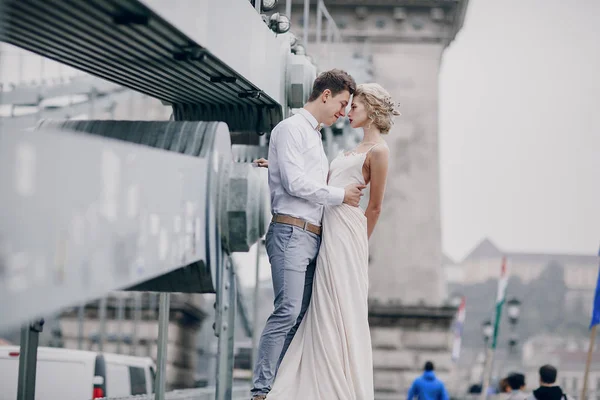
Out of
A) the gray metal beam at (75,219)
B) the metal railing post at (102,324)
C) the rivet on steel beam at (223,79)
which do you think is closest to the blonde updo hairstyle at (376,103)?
the rivet on steel beam at (223,79)

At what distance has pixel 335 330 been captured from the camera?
246 inches

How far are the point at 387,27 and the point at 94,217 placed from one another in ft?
71.7

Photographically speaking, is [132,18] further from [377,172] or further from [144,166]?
[377,172]

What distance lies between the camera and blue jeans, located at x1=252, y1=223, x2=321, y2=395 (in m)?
5.98

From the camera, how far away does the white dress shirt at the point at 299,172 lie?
19.8ft

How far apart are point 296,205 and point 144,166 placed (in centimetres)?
202

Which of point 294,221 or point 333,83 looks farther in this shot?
point 333,83

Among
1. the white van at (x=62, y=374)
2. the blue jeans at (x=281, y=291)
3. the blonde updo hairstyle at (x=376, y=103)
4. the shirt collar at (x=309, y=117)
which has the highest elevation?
the blonde updo hairstyle at (x=376, y=103)

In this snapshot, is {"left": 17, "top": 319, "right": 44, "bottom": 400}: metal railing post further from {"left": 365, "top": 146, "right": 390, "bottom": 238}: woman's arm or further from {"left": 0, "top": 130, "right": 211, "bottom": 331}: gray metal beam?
{"left": 0, "top": 130, "right": 211, "bottom": 331}: gray metal beam

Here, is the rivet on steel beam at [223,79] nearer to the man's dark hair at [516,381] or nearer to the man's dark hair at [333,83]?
the man's dark hair at [333,83]

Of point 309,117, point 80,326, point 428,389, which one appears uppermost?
point 309,117

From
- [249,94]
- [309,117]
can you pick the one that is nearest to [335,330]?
[309,117]

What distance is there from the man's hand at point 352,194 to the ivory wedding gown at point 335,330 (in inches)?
4.7

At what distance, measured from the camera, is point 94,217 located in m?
3.65
